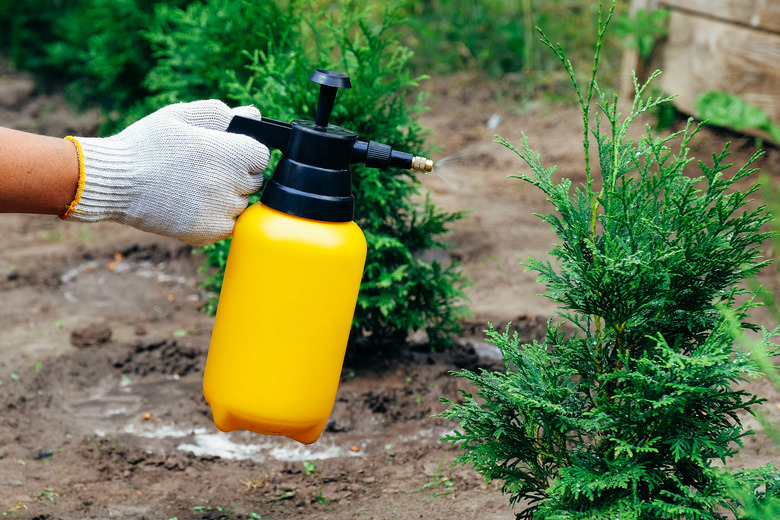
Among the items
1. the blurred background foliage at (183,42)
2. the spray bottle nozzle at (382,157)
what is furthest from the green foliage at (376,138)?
the blurred background foliage at (183,42)

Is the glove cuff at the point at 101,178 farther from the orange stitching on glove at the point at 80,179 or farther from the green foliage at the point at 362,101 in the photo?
the green foliage at the point at 362,101

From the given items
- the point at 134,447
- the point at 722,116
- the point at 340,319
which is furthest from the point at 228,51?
the point at 722,116

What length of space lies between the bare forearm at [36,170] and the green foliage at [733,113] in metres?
4.94

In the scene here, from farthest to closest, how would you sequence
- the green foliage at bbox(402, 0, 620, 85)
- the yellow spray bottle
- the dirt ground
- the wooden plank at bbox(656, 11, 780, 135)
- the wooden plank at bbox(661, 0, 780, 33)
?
1. the green foliage at bbox(402, 0, 620, 85)
2. the wooden plank at bbox(656, 11, 780, 135)
3. the wooden plank at bbox(661, 0, 780, 33)
4. the dirt ground
5. the yellow spray bottle

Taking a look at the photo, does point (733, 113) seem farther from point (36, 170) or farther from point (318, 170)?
point (36, 170)

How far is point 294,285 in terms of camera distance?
76.0 inches

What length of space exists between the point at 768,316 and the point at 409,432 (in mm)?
2199

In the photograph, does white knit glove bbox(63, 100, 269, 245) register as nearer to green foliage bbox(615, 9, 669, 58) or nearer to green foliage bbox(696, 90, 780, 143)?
green foliage bbox(696, 90, 780, 143)

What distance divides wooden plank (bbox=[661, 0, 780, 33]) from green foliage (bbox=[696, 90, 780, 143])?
55cm

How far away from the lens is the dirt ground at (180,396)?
276 centimetres

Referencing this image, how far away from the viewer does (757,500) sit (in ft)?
5.69

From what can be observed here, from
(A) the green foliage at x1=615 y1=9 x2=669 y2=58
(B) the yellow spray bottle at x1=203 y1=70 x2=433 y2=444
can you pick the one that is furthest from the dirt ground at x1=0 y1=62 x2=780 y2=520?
(A) the green foliage at x1=615 y1=9 x2=669 y2=58

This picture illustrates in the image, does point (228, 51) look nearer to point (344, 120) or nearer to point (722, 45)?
point (344, 120)

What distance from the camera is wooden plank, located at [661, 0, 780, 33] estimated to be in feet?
17.7
